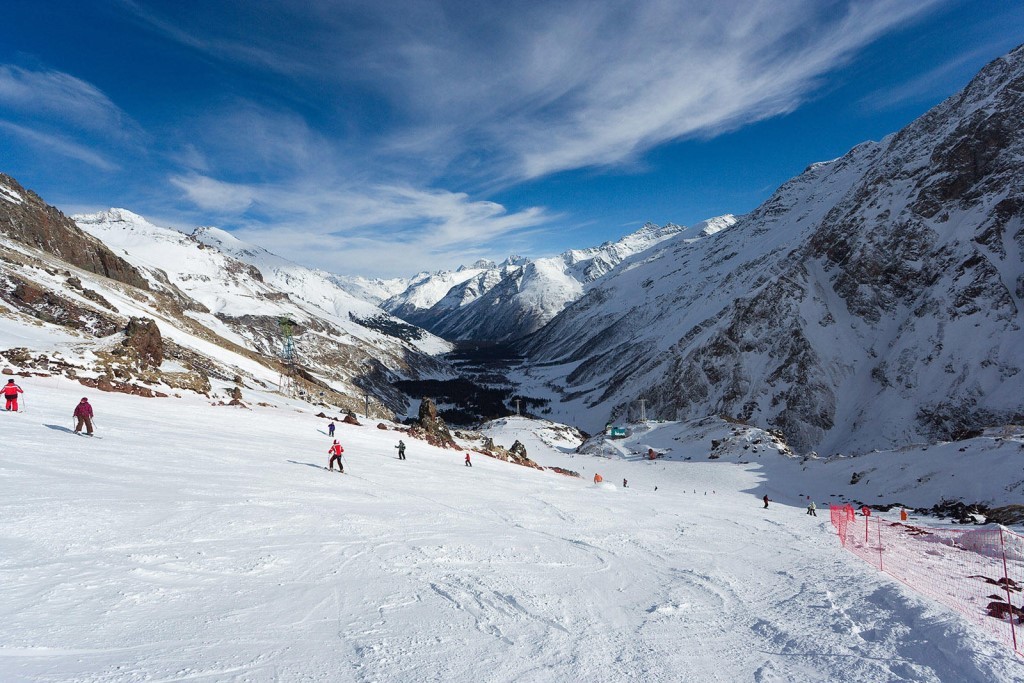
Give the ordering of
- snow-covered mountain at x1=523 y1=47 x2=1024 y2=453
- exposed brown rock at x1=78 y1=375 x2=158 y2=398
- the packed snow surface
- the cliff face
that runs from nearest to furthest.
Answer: the packed snow surface
exposed brown rock at x1=78 y1=375 x2=158 y2=398
the cliff face
snow-covered mountain at x1=523 y1=47 x2=1024 y2=453

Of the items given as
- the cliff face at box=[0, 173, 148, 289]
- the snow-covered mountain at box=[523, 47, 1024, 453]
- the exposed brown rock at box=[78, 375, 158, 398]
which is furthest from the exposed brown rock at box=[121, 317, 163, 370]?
the snow-covered mountain at box=[523, 47, 1024, 453]

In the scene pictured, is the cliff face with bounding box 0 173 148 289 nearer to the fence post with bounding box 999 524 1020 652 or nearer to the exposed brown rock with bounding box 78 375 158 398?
the exposed brown rock with bounding box 78 375 158 398

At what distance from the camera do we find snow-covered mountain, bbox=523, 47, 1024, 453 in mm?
72812

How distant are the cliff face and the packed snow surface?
244 feet

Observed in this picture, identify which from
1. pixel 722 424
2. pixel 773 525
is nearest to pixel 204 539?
pixel 773 525

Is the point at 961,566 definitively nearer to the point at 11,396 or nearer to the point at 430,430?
the point at 11,396

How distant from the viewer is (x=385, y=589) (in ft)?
30.2

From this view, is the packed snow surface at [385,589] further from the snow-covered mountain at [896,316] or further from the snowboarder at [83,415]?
the snow-covered mountain at [896,316]

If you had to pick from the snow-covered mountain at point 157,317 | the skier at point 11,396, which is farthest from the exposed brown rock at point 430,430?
the skier at point 11,396

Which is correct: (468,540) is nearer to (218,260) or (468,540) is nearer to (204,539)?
(204,539)

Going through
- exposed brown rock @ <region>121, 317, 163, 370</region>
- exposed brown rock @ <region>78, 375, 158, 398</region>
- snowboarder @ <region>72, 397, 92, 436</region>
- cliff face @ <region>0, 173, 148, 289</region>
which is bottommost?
snowboarder @ <region>72, 397, 92, 436</region>

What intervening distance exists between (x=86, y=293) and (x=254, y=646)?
59.4 metres

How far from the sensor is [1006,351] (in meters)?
68.9

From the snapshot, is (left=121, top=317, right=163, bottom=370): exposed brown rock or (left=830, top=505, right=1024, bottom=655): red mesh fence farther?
(left=121, top=317, right=163, bottom=370): exposed brown rock
